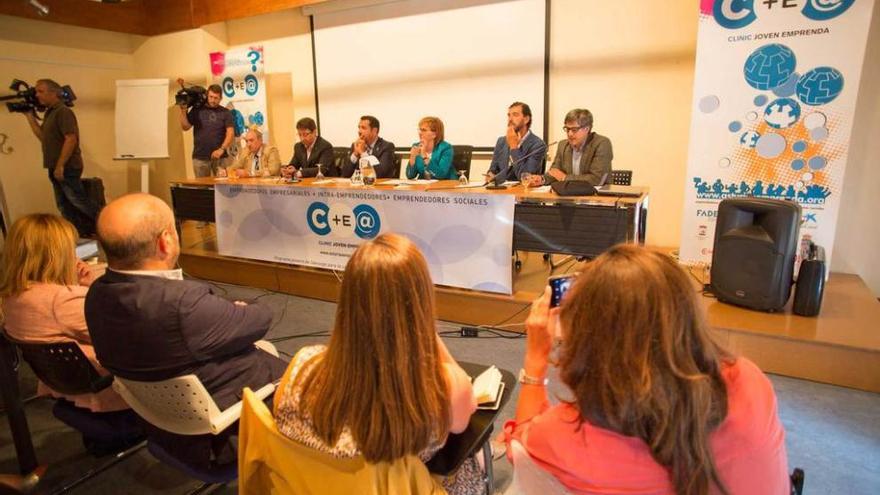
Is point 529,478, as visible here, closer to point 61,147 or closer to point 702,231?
point 702,231

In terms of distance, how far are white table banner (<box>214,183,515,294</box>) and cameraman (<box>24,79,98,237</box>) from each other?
93.1 inches

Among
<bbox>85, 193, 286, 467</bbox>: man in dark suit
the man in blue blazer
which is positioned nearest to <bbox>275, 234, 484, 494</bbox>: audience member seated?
<bbox>85, 193, 286, 467</bbox>: man in dark suit

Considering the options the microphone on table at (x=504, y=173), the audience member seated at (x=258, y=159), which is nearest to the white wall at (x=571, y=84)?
the microphone on table at (x=504, y=173)

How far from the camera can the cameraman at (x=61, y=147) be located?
16.3ft

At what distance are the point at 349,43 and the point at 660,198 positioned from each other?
3.48 meters

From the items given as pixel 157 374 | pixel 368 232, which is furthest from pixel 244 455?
pixel 368 232

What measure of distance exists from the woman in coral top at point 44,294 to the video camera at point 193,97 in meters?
4.35

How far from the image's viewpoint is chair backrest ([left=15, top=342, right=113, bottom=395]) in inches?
59.7

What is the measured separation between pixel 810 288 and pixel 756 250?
0.34m

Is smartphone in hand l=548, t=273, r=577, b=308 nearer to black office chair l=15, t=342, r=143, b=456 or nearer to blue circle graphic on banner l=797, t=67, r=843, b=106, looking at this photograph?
black office chair l=15, t=342, r=143, b=456

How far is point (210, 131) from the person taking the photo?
220 inches

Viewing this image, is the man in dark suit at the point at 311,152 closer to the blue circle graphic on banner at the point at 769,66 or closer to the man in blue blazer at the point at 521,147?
the man in blue blazer at the point at 521,147

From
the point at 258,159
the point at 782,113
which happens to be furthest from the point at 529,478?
the point at 258,159

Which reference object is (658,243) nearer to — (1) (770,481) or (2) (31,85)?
(1) (770,481)
